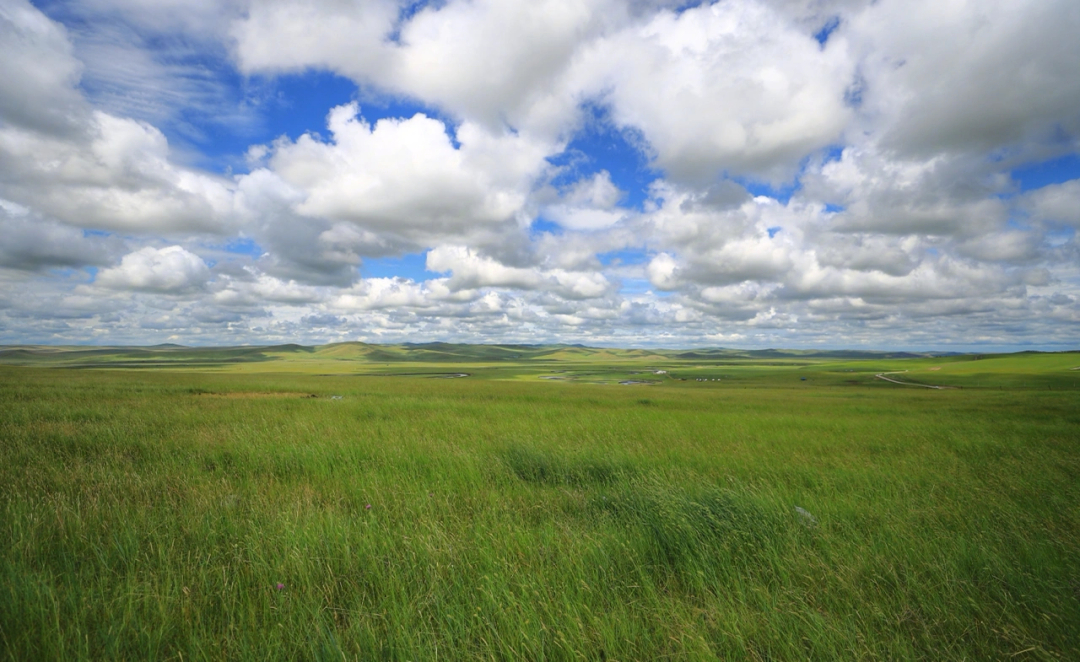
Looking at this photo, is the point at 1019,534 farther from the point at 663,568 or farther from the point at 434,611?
the point at 434,611

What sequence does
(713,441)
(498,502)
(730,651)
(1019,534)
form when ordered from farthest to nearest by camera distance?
1. (713,441)
2. (498,502)
3. (1019,534)
4. (730,651)

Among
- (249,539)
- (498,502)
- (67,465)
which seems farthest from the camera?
(67,465)

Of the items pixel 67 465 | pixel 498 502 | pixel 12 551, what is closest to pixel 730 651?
pixel 498 502

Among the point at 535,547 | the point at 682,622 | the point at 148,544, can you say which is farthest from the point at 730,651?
the point at 148,544

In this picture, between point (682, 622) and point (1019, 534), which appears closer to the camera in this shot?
point (682, 622)

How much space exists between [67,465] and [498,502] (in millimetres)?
8768

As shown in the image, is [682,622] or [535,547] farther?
[535,547]

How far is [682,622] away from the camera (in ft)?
11.0

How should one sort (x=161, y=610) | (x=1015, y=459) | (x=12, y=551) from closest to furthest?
(x=161, y=610) < (x=12, y=551) < (x=1015, y=459)

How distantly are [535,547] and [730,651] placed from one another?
214cm

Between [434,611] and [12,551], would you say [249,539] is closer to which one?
[12,551]

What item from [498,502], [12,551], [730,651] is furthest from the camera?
[498,502]

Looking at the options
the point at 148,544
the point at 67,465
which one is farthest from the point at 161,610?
the point at 67,465

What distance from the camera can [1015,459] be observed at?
416 inches
